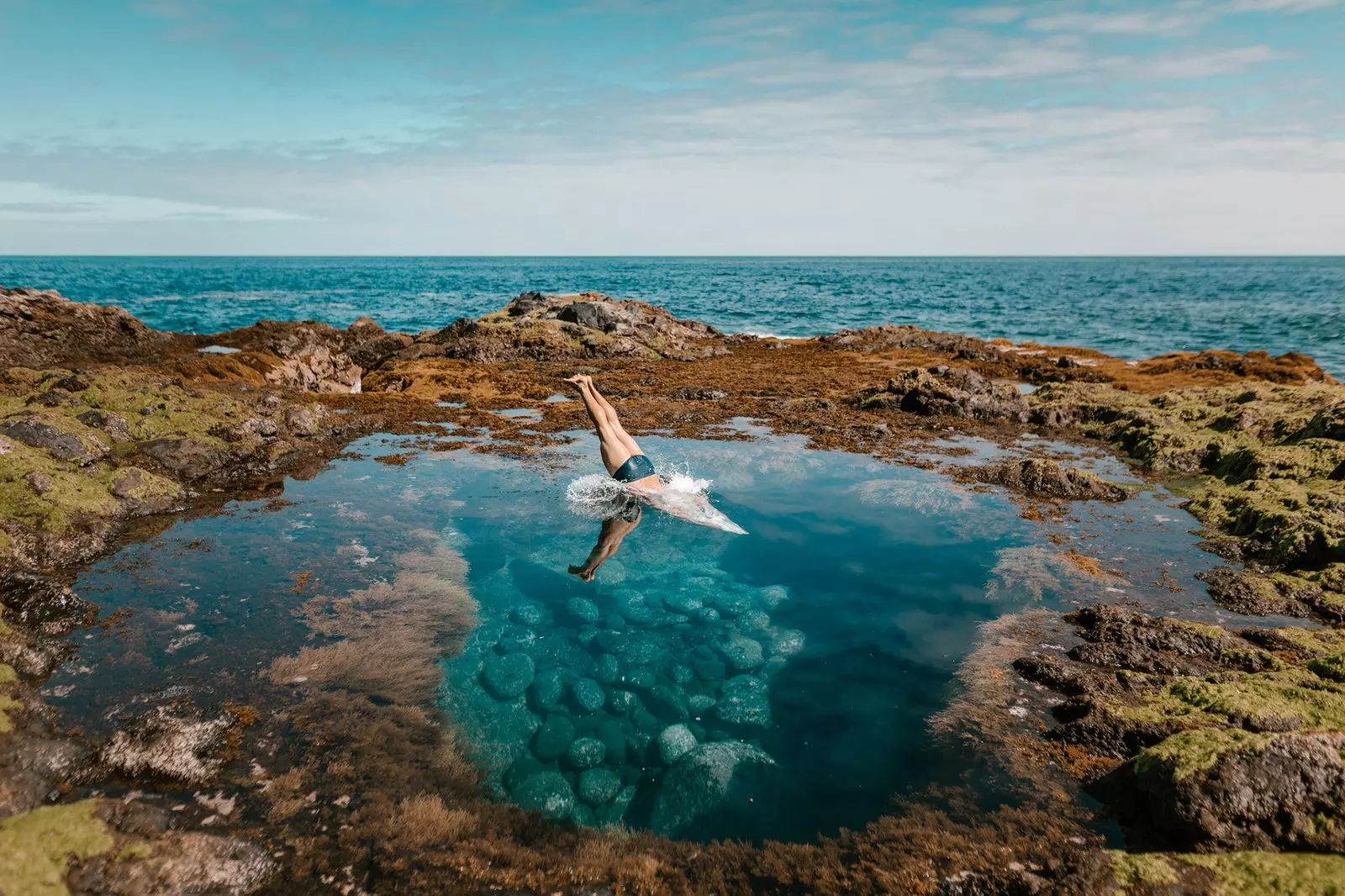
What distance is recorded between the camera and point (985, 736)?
213 inches

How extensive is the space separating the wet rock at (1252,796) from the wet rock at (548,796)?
3.81 meters

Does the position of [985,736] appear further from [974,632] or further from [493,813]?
[493,813]

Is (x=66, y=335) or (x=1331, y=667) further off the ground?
(x=66, y=335)

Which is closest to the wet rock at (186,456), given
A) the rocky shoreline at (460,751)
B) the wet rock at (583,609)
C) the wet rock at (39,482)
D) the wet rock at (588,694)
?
the rocky shoreline at (460,751)

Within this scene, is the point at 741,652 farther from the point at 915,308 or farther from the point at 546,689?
the point at 915,308

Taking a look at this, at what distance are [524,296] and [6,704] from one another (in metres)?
26.3

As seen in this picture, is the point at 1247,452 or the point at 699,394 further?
the point at 699,394

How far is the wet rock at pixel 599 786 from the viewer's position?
193 inches

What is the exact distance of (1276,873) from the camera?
3.59m

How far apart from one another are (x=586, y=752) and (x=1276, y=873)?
14.2 feet

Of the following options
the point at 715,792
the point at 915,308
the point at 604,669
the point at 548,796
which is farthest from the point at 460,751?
the point at 915,308

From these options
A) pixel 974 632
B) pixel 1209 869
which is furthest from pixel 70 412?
pixel 1209 869

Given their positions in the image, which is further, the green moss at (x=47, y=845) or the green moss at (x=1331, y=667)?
the green moss at (x=1331, y=667)

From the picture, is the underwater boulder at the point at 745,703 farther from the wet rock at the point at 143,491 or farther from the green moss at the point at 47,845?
the wet rock at the point at 143,491
